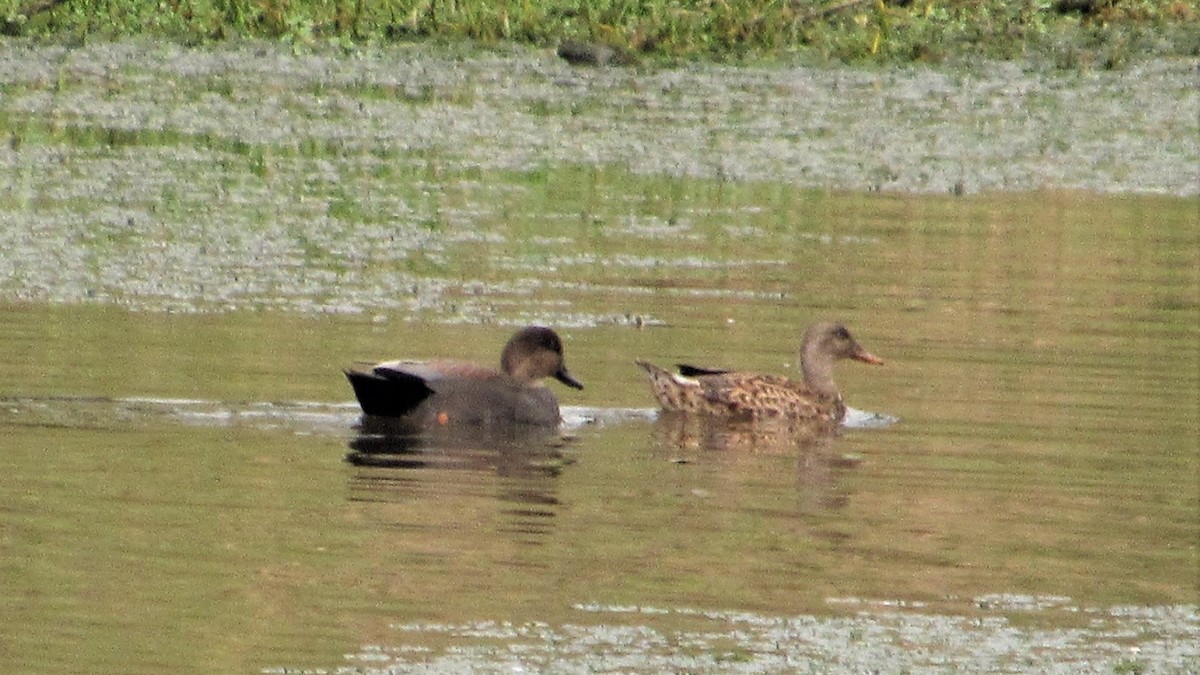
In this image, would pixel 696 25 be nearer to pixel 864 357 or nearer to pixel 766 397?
pixel 864 357

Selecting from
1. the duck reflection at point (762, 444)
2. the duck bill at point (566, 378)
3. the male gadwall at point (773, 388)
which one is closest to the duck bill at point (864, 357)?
the male gadwall at point (773, 388)

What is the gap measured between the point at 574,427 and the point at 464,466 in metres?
1.08

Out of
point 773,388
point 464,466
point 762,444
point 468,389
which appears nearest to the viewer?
point 464,466

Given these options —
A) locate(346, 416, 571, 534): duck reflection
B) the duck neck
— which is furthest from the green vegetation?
locate(346, 416, 571, 534): duck reflection

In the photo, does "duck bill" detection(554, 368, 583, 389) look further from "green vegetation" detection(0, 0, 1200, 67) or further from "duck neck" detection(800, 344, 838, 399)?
"green vegetation" detection(0, 0, 1200, 67)

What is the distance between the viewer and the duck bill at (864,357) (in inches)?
453

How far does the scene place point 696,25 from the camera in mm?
23734

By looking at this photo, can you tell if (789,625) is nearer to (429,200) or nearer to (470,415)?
(470,415)

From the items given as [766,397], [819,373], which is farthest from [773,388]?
[819,373]

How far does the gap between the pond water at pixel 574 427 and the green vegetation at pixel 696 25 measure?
16.8ft

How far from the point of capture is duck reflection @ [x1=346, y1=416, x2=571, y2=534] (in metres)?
8.63

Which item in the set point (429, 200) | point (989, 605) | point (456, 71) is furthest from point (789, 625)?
point (456, 71)

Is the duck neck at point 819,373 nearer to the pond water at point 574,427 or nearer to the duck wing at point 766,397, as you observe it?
the duck wing at point 766,397

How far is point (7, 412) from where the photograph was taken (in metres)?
9.80
